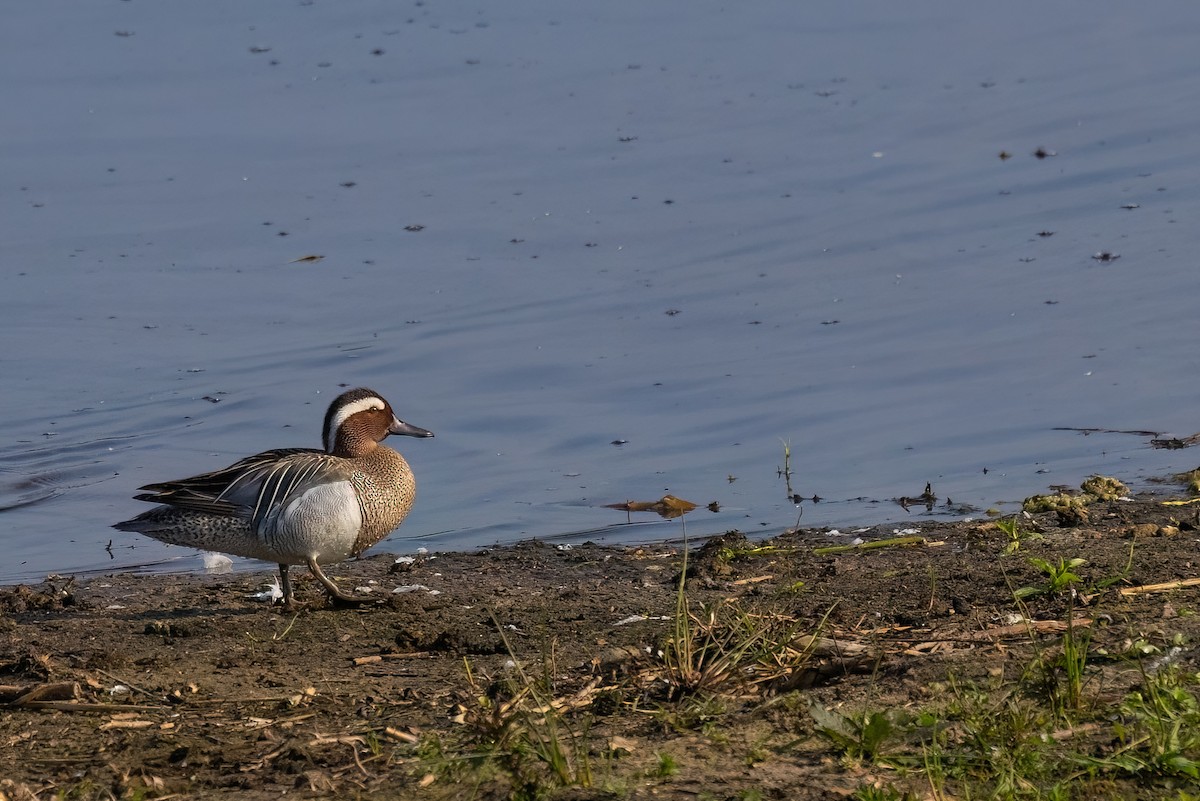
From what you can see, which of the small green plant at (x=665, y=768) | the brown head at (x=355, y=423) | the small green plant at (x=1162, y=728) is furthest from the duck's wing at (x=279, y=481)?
the small green plant at (x=1162, y=728)

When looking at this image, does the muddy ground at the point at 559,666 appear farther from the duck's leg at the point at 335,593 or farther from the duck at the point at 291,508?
the duck at the point at 291,508

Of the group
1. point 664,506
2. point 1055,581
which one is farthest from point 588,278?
point 1055,581

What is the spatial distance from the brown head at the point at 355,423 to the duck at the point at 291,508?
0.03 m

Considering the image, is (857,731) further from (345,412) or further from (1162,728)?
(345,412)

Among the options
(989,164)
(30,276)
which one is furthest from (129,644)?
(989,164)

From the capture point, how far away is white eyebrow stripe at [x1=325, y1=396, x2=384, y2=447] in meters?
7.14

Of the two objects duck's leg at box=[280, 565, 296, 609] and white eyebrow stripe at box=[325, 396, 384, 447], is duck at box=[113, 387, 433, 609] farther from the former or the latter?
white eyebrow stripe at box=[325, 396, 384, 447]

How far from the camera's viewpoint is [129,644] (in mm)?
5863

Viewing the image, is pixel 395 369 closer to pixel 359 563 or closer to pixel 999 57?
pixel 359 563

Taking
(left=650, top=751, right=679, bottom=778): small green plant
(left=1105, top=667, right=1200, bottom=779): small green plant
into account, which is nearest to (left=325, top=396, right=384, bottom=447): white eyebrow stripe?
(left=650, top=751, right=679, bottom=778): small green plant

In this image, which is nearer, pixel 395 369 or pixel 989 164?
pixel 395 369

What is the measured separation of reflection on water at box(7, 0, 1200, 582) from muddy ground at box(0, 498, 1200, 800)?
3.85ft

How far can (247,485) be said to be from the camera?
263 inches

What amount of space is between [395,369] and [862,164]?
5.22 m
